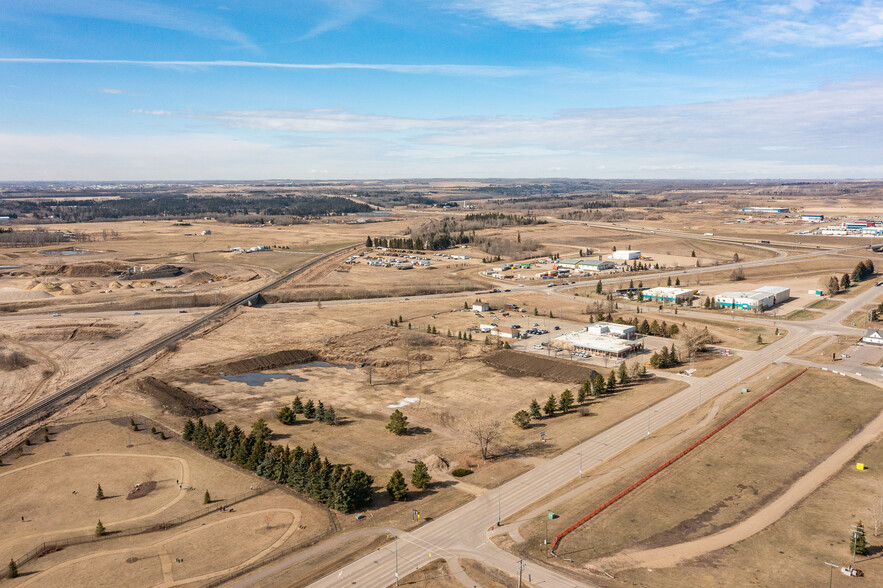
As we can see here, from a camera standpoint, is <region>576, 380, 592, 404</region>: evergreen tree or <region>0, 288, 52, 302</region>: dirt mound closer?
<region>576, 380, 592, 404</region>: evergreen tree

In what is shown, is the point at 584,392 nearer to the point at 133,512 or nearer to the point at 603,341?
the point at 603,341

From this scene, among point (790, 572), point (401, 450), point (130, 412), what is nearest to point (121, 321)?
point (130, 412)

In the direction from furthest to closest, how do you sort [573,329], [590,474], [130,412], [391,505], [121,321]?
[121,321], [573,329], [130,412], [590,474], [391,505]

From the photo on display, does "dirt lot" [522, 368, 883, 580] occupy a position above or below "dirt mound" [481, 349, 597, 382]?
below

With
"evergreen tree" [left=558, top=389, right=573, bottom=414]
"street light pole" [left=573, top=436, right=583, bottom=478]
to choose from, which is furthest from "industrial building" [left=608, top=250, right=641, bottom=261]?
"street light pole" [left=573, top=436, right=583, bottom=478]

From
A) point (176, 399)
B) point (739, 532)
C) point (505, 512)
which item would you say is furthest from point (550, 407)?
point (176, 399)

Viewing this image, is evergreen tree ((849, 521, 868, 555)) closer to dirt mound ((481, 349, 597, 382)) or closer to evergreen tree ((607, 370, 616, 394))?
evergreen tree ((607, 370, 616, 394))

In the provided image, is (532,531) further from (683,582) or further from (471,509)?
(683,582)
